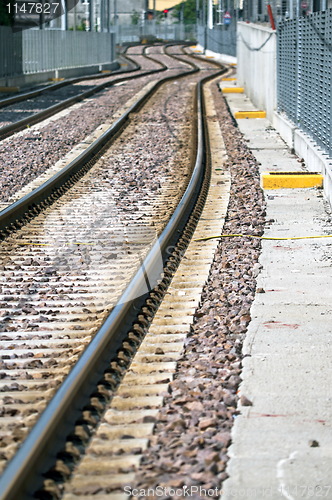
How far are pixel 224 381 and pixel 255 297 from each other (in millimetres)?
2169

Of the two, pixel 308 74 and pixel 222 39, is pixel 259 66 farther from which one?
pixel 222 39

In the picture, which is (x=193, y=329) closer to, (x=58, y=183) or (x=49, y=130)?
(x=58, y=183)

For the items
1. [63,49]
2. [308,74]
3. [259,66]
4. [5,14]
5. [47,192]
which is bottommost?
[47,192]

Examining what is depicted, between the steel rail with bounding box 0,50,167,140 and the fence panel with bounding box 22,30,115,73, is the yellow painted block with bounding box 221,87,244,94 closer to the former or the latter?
the steel rail with bounding box 0,50,167,140

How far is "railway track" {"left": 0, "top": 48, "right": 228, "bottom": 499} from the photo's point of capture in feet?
16.6

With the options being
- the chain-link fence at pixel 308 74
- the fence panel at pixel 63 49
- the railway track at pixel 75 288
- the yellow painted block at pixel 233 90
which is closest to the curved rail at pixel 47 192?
the railway track at pixel 75 288

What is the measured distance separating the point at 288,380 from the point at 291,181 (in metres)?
8.25

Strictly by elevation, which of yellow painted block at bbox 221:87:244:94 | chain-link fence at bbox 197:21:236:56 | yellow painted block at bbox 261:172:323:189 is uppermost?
chain-link fence at bbox 197:21:236:56

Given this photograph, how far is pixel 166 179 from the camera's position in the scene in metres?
14.7

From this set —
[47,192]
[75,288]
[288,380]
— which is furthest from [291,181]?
[288,380]

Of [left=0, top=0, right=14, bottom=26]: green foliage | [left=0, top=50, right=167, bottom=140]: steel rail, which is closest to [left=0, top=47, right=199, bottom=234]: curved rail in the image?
[left=0, top=50, right=167, bottom=140]: steel rail

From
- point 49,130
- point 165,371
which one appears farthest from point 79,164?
point 165,371

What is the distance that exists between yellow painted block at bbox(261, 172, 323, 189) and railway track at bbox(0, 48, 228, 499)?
103cm

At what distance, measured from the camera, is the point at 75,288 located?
8258mm
